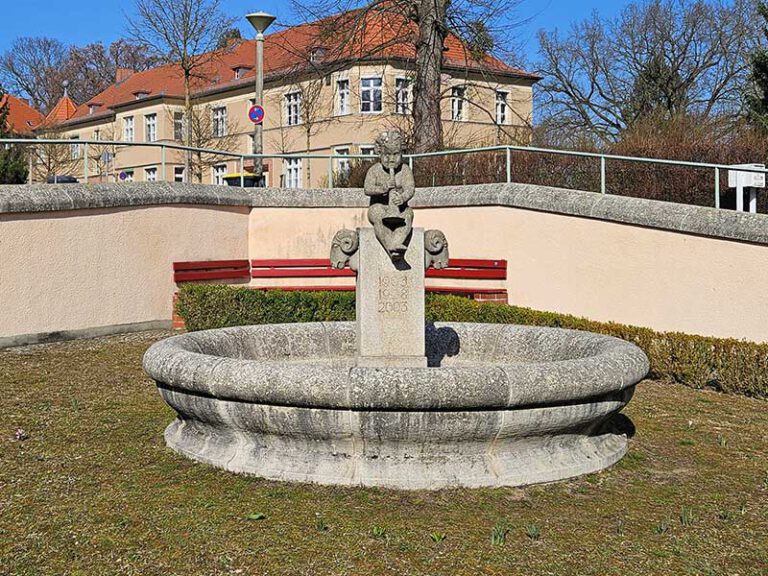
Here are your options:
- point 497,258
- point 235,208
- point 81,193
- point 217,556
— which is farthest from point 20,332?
point 217,556

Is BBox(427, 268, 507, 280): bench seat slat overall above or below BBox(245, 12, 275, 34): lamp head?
below

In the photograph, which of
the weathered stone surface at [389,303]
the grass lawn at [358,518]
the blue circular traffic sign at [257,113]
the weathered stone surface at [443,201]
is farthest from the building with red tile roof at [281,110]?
the grass lawn at [358,518]

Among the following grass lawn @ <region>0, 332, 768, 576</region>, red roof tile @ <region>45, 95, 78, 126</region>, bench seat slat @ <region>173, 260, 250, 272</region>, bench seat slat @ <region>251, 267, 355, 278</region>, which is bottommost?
grass lawn @ <region>0, 332, 768, 576</region>

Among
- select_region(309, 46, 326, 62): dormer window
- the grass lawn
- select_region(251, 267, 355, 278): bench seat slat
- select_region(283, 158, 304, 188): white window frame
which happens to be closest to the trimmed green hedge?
the grass lawn

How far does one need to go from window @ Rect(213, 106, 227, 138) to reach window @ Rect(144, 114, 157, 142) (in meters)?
5.43

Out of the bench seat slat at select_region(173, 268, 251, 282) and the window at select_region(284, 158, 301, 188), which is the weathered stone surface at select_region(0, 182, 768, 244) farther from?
the window at select_region(284, 158, 301, 188)

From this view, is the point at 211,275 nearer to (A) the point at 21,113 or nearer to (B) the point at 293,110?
(B) the point at 293,110

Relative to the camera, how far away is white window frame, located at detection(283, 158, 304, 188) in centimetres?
3643

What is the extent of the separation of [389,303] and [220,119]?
133 feet

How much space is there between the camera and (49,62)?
63.0m

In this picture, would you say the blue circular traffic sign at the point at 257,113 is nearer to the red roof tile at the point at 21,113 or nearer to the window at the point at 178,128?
the window at the point at 178,128

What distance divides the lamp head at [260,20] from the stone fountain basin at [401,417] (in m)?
12.8

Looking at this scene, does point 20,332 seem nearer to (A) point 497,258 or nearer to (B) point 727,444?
(A) point 497,258

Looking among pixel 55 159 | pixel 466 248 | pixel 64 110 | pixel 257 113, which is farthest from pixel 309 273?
pixel 64 110
